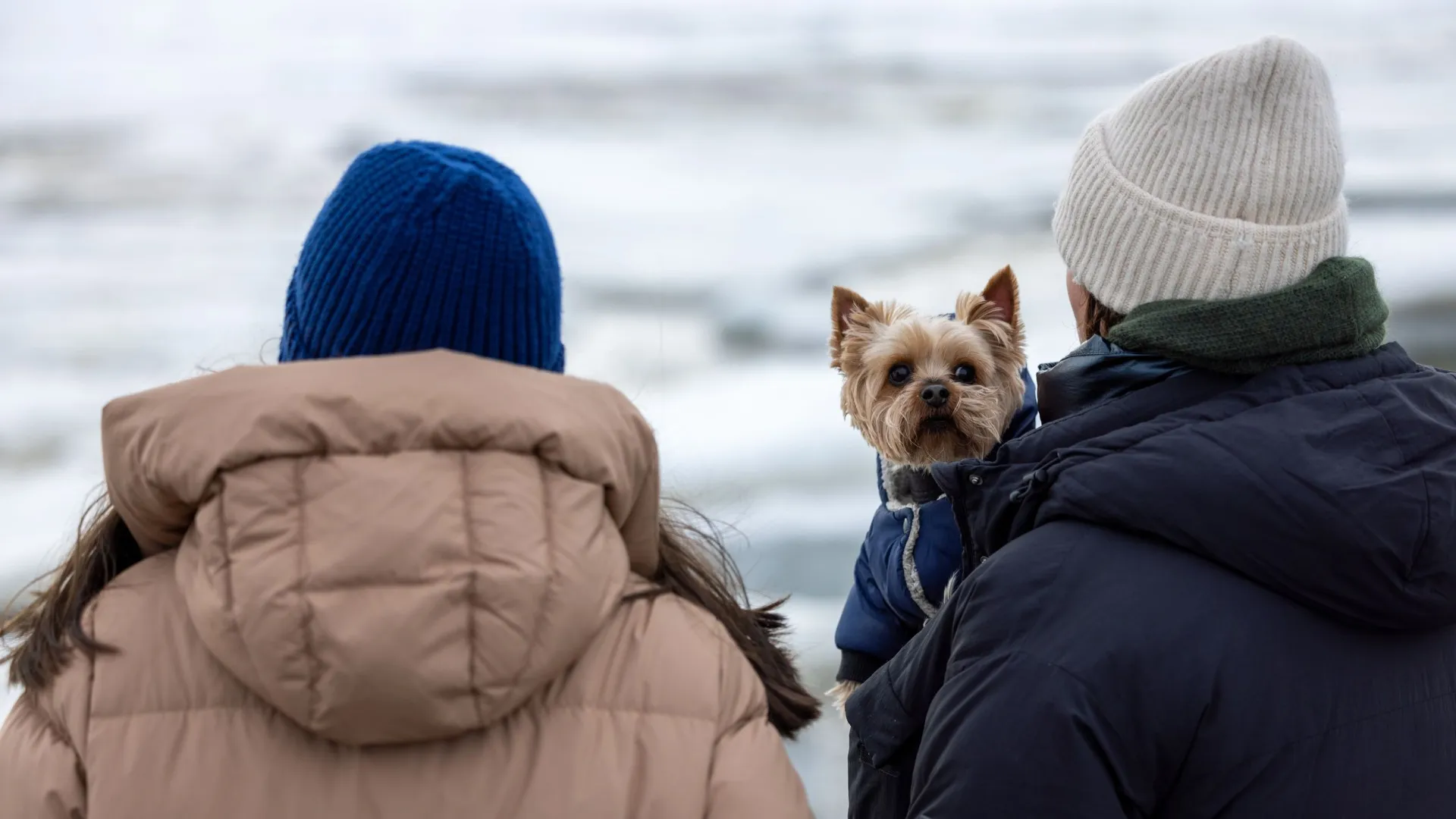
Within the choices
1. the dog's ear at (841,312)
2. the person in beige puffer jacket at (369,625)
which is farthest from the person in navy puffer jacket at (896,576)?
the person in beige puffer jacket at (369,625)

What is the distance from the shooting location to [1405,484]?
3.85 feet

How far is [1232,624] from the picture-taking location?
1.19m

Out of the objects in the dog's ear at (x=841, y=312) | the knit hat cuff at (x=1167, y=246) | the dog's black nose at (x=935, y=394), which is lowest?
the dog's black nose at (x=935, y=394)

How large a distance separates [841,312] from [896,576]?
2.28 feet

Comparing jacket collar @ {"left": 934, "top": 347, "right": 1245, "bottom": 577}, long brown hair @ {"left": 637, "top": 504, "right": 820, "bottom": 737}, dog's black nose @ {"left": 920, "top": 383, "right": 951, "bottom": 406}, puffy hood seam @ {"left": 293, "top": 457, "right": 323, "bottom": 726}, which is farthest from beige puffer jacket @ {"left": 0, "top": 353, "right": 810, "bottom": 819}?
dog's black nose @ {"left": 920, "top": 383, "right": 951, "bottom": 406}

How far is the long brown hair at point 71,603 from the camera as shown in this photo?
104 cm

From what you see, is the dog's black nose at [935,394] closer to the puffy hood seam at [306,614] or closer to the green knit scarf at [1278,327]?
the green knit scarf at [1278,327]

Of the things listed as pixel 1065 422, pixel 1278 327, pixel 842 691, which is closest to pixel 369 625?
pixel 1065 422

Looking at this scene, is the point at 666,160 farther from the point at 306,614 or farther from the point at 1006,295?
the point at 306,614

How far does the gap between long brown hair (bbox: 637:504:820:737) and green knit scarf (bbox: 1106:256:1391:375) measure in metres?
0.51

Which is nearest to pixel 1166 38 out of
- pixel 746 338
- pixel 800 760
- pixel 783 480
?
pixel 746 338

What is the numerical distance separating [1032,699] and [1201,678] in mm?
159

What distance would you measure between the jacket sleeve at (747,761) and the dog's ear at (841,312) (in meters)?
1.61

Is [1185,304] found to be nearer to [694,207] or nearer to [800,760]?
[800,760]
